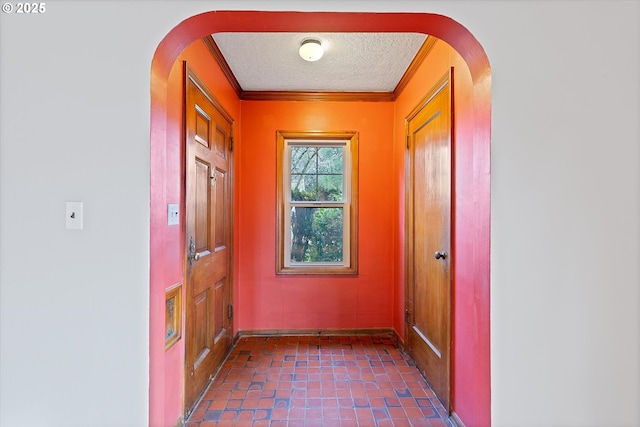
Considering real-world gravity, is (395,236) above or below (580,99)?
below

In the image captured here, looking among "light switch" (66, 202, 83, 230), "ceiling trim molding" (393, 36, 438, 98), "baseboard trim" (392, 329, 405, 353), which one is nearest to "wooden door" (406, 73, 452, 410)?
"baseboard trim" (392, 329, 405, 353)

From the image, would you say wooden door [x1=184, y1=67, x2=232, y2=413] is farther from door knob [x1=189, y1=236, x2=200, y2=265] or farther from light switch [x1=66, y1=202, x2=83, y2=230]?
light switch [x1=66, y1=202, x2=83, y2=230]

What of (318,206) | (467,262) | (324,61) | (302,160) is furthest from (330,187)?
(467,262)

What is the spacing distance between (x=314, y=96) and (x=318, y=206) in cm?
109

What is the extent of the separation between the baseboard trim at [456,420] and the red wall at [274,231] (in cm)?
136

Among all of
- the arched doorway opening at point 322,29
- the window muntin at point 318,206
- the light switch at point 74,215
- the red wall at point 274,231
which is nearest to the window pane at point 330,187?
the window muntin at point 318,206

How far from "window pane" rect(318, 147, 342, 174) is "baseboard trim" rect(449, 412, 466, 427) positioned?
7.35 feet

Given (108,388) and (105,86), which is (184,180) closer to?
(105,86)

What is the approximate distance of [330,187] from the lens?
3322mm

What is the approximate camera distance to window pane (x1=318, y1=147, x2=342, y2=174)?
131 inches

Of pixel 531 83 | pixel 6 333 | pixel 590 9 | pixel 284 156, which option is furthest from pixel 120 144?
pixel 284 156

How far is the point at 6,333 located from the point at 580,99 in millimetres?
2374

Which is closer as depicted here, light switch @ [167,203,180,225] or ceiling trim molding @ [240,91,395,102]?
light switch @ [167,203,180,225]

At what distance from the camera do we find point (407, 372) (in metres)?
2.52
